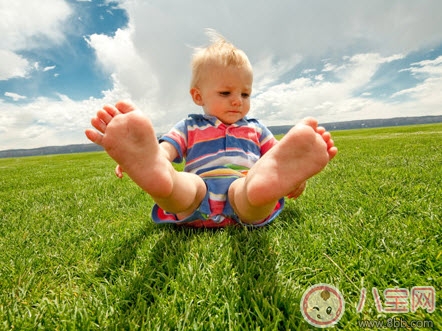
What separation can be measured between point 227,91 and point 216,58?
32 cm

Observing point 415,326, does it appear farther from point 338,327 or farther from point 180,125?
point 180,125

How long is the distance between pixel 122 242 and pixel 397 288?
179 cm

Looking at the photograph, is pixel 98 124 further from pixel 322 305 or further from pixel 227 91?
pixel 322 305

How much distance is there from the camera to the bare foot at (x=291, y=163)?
5.20 feet

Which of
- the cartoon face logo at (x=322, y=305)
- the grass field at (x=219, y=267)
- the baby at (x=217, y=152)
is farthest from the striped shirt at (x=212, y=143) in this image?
the cartoon face logo at (x=322, y=305)

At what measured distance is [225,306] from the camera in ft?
3.83

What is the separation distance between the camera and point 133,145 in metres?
1.64

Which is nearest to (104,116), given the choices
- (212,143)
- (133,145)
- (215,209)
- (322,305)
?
(133,145)

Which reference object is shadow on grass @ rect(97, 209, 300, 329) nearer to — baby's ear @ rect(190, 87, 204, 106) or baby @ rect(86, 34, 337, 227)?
baby @ rect(86, 34, 337, 227)

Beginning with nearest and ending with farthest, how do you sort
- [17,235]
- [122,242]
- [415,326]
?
1. [415,326]
2. [122,242]
3. [17,235]

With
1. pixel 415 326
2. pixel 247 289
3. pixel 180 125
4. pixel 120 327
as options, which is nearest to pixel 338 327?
pixel 415 326

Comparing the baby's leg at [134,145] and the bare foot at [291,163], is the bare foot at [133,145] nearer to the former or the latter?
the baby's leg at [134,145]

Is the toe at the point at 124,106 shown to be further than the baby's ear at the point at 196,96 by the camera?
No

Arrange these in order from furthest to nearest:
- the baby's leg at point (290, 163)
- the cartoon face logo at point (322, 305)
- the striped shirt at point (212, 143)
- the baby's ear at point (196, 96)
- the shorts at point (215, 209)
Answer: the baby's ear at point (196, 96), the striped shirt at point (212, 143), the shorts at point (215, 209), the baby's leg at point (290, 163), the cartoon face logo at point (322, 305)
